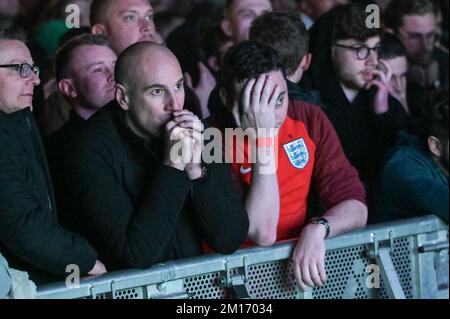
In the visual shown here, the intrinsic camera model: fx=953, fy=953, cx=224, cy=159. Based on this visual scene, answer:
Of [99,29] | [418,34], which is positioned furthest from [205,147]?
[418,34]

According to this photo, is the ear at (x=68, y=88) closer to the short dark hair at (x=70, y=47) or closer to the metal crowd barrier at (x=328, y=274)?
the short dark hair at (x=70, y=47)

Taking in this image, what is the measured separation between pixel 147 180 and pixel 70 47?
76cm

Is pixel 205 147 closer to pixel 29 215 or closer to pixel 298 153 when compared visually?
pixel 298 153

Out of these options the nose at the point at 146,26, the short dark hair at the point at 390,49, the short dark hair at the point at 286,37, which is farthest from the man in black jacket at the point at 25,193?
the short dark hair at the point at 390,49

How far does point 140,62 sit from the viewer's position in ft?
8.71

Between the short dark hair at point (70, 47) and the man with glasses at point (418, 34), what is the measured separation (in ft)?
5.68

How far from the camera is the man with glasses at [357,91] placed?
11.6 feet

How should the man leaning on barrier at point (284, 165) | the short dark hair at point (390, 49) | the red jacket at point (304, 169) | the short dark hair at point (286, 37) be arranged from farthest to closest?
the short dark hair at point (390, 49)
the short dark hair at point (286, 37)
the red jacket at point (304, 169)
the man leaning on barrier at point (284, 165)

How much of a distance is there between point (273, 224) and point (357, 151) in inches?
35.9

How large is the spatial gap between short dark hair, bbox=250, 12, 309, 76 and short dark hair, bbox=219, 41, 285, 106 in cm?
46

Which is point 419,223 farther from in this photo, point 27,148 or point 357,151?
point 27,148

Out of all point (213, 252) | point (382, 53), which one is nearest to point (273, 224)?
point (213, 252)

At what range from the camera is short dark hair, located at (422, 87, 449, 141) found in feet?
10.3

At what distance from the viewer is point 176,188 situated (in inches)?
99.3
